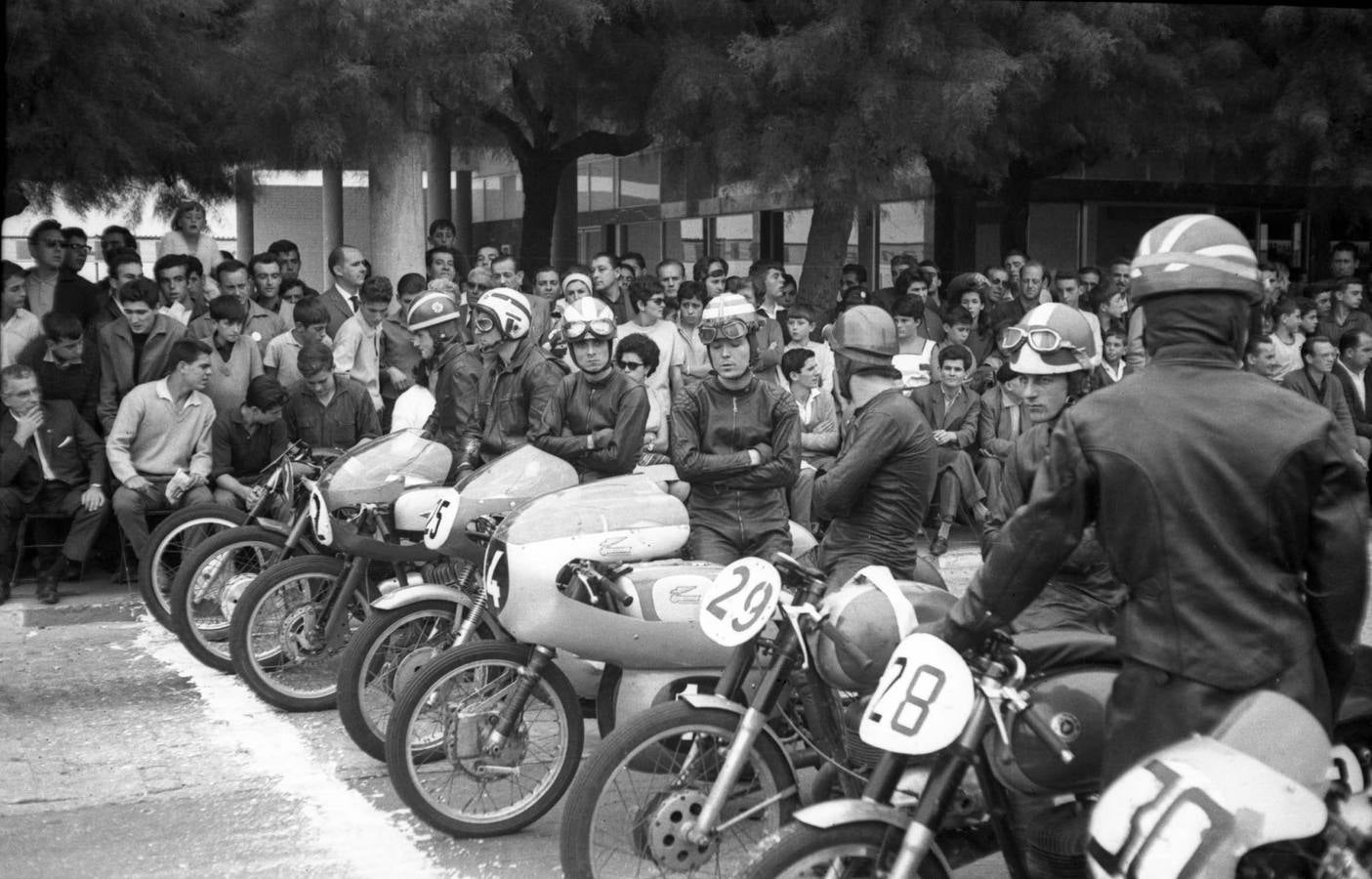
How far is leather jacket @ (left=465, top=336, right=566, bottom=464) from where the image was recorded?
7.51 m

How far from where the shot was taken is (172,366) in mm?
9414

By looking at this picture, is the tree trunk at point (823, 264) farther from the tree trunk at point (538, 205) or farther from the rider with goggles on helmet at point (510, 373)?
the rider with goggles on helmet at point (510, 373)

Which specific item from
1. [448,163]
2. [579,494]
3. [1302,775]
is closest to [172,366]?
[579,494]

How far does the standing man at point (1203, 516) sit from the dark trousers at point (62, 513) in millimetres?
7131

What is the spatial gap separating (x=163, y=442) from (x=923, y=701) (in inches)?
270

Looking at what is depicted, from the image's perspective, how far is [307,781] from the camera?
238 inches

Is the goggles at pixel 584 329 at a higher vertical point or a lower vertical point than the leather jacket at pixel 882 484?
higher

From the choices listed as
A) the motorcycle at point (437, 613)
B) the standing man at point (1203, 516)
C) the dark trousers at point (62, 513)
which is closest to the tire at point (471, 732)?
the motorcycle at point (437, 613)

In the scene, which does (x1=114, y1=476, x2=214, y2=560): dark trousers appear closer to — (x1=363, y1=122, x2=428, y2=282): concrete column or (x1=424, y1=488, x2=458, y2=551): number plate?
(x1=424, y1=488, x2=458, y2=551): number plate

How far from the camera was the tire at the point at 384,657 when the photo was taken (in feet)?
19.4

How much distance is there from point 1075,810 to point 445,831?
2.42 m

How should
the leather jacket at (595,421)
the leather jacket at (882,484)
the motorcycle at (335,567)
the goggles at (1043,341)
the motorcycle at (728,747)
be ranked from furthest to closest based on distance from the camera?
1. the leather jacket at (595,421)
2. the motorcycle at (335,567)
3. the leather jacket at (882,484)
4. the goggles at (1043,341)
5. the motorcycle at (728,747)

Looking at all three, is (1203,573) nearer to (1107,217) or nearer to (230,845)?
(230,845)

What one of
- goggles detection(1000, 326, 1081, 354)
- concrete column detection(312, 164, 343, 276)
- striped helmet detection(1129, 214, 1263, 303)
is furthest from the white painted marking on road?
concrete column detection(312, 164, 343, 276)
